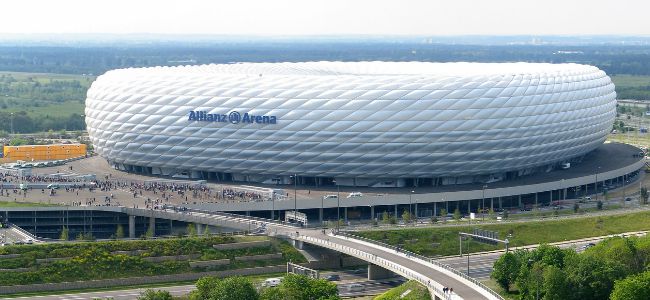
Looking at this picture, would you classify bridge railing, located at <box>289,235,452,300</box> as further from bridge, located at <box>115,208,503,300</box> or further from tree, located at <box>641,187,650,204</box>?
tree, located at <box>641,187,650,204</box>

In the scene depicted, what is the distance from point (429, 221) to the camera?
114312 mm

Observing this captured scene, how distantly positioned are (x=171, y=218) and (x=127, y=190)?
49.7ft

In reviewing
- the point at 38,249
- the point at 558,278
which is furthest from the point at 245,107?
the point at 558,278

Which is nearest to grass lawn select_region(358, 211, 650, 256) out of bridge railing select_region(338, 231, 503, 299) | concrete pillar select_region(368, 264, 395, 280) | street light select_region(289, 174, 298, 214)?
bridge railing select_region(338, 231, 503, 299)

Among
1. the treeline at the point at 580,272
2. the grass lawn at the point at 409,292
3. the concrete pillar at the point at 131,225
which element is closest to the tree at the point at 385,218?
the concrete pillar at the point at 131,225

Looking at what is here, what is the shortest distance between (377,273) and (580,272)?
1842cm

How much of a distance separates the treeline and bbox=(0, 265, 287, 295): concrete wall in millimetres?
20011

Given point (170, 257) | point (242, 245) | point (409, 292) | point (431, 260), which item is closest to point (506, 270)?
point (431, 260)

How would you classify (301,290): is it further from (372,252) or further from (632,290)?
(632,290)

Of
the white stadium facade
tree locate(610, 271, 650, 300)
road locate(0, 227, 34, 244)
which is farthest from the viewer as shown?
the white stadium facade

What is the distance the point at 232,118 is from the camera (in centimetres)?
12781

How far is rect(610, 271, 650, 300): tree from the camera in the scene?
76.2 meters

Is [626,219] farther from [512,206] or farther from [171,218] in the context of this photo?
[171,218]

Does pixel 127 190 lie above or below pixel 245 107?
below
